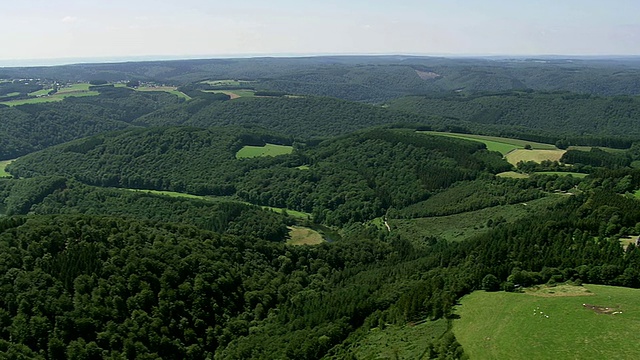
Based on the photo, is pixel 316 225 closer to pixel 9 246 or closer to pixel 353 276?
pixel 353 276

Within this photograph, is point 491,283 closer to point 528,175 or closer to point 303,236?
point 303,236

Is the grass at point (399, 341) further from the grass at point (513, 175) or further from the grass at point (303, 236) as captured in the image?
the grass at point (513, 175)

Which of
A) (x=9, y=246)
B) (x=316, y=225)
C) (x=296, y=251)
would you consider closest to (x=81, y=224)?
(x=9, y=246)

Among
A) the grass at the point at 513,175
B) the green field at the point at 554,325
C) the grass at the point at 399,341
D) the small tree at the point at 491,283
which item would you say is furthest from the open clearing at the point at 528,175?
the grass at the point at 399,341

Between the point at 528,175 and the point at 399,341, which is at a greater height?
the point at 399,341

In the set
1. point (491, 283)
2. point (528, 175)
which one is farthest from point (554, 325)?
point (528, 175)
